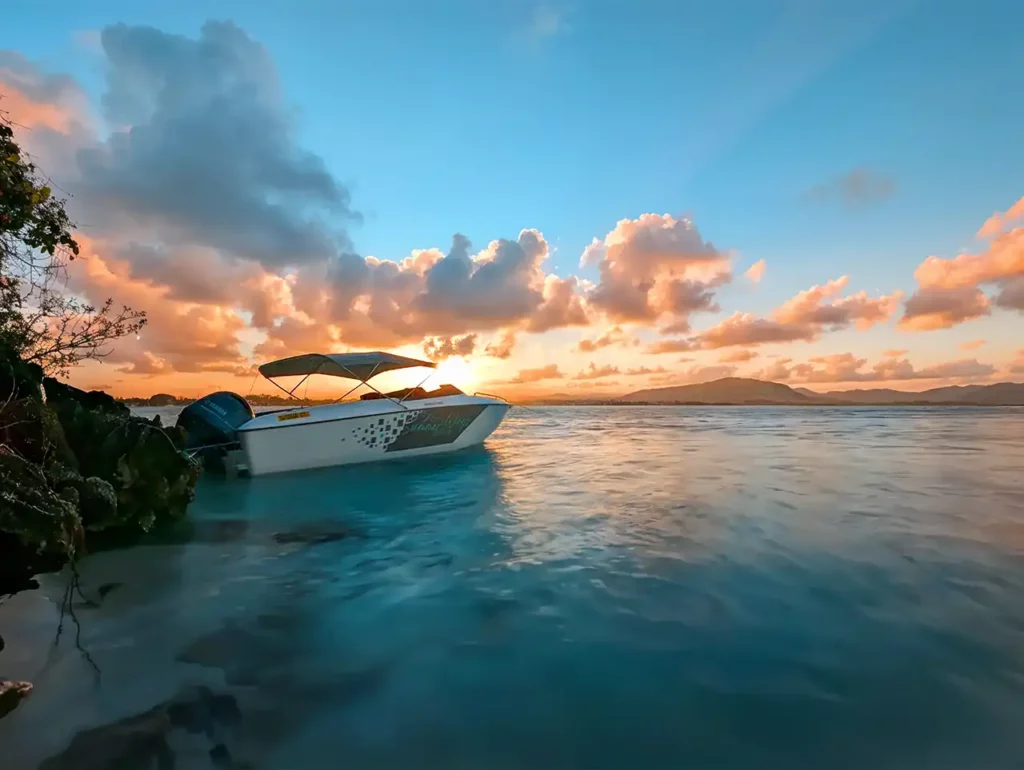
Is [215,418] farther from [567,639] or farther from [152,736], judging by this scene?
[567,639]

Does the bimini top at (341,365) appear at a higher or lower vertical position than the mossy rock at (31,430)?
higher

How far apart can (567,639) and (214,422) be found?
1411 centimetres

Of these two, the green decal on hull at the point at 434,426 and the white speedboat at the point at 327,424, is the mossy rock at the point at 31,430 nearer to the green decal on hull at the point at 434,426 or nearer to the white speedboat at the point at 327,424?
the white speedboat at the point at 327,424

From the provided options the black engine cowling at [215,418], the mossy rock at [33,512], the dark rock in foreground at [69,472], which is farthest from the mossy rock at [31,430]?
the black engine cowling at [215,418]

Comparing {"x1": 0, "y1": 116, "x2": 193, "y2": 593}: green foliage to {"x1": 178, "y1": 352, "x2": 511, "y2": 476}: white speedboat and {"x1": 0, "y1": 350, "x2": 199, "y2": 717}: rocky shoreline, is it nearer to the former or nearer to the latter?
{"x1": 0, "y1": 350, "x2": 199, "y2": 717}: rocky shoreline

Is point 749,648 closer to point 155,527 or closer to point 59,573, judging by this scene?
point 59,573

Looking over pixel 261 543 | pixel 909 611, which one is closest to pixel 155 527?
pixel 261 543

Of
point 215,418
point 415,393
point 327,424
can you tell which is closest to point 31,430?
point 327,424

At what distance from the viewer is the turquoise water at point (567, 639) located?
9.91ft

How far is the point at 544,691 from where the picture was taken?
3543 mm

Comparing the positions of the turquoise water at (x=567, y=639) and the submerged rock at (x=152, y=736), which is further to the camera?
the turquoise water at (x=567, y=639)

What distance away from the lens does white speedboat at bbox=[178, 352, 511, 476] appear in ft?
47.4

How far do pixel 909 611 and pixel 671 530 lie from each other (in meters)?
3.42

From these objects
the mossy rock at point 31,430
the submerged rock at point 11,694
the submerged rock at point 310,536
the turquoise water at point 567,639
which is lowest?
the submerged rock at point 310,536
